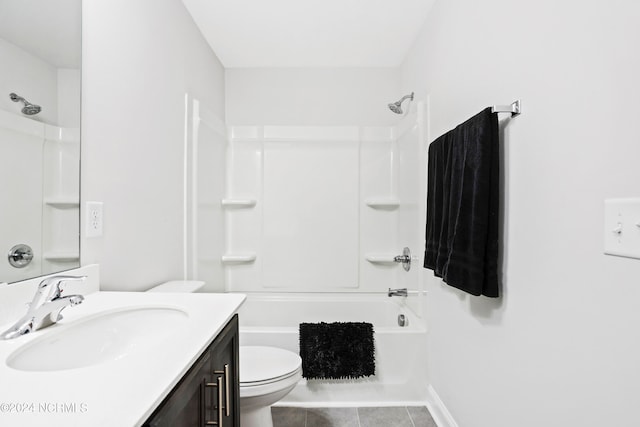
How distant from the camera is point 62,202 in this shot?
45.8 inches

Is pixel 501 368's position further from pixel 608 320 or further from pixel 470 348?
pixel 608 320

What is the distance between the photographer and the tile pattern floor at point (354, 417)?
76.5 inches

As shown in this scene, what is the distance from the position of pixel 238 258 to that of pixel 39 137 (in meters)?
1.91

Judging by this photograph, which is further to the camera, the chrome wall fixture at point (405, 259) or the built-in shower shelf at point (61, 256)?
the chrome wall fixture at point (405, 259)

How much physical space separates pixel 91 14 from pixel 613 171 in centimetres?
169

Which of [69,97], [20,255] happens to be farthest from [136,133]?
[20,255]

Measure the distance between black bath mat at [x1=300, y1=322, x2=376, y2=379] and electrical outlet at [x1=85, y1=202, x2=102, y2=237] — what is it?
1.24m

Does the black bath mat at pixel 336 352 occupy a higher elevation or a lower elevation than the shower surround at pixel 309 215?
lower

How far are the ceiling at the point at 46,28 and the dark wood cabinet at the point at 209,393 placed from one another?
99 cm

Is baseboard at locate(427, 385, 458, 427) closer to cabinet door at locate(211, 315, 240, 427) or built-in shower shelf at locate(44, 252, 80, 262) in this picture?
cabinet door at locate(211, 315, 240, 427)

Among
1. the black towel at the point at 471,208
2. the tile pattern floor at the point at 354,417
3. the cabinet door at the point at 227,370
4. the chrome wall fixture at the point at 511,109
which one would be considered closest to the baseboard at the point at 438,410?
the tile pattern floor at the point at 354,417

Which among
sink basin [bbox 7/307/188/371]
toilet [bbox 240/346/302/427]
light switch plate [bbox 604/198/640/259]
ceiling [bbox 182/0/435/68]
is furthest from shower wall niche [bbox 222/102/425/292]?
light switch plate [bbox 604/198/640/259]

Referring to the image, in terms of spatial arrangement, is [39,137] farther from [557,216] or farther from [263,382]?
[557,216]

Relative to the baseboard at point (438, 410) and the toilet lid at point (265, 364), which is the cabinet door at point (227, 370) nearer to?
the toilet lid at point (265, 364)
